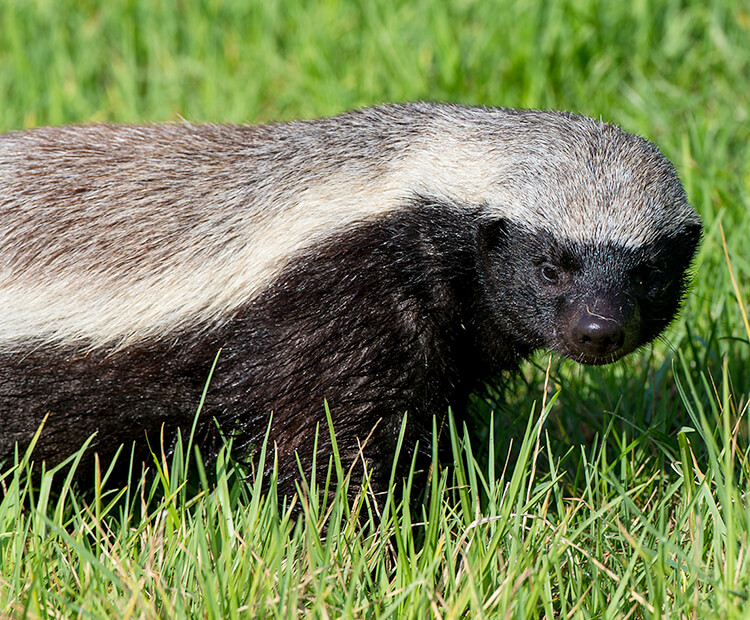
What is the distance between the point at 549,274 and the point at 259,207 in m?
1.06

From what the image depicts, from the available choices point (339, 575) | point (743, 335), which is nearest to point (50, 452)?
point (339, 575)

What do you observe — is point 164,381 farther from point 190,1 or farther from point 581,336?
point 190,1

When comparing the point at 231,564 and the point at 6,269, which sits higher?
the point at 6,269

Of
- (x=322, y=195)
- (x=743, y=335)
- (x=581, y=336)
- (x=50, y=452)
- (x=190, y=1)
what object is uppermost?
(x=190, y=1)

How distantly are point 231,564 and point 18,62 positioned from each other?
5550 mm

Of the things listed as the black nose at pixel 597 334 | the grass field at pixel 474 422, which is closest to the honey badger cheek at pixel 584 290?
the black nose at pixel 597 334

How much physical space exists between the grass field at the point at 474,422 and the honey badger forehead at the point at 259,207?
579mm

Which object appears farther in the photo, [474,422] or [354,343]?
[474,422]

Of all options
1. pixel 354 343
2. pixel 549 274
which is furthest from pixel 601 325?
pixel 354 343

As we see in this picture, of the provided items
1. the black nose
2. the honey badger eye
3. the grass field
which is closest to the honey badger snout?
the black nose

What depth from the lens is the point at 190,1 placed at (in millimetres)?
8078

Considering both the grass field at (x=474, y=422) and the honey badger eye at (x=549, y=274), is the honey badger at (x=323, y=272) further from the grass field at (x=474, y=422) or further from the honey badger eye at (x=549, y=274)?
the grass field at (x=474, y=422)

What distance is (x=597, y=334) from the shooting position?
3660mm

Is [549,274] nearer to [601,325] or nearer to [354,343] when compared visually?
[601,325]
